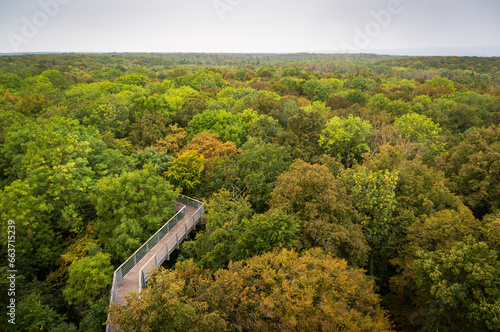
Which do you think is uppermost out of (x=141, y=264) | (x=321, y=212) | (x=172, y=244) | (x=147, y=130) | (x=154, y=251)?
(x=147, y=130)

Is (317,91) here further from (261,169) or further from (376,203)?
(376,203)

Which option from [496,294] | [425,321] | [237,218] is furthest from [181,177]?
[496,294]

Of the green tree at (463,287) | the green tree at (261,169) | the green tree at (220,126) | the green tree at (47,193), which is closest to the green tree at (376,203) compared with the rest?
the green tree at (463,287)

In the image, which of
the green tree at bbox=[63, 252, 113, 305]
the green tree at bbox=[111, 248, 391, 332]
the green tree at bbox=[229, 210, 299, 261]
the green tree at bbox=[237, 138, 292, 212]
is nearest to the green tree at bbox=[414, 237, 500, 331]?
the green tree at bbox=[111, 248, 391, 332]

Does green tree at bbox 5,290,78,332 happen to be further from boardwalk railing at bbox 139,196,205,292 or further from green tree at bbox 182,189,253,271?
green tree at bbox 182,189,253,271

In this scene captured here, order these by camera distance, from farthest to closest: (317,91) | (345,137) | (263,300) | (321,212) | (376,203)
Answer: (317,91) < (345,137) < (376,203) < (321,212) < (263,300)

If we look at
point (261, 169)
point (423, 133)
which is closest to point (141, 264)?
point (261, 169)

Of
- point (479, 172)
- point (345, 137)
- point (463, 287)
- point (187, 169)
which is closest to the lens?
point (463, 287)
